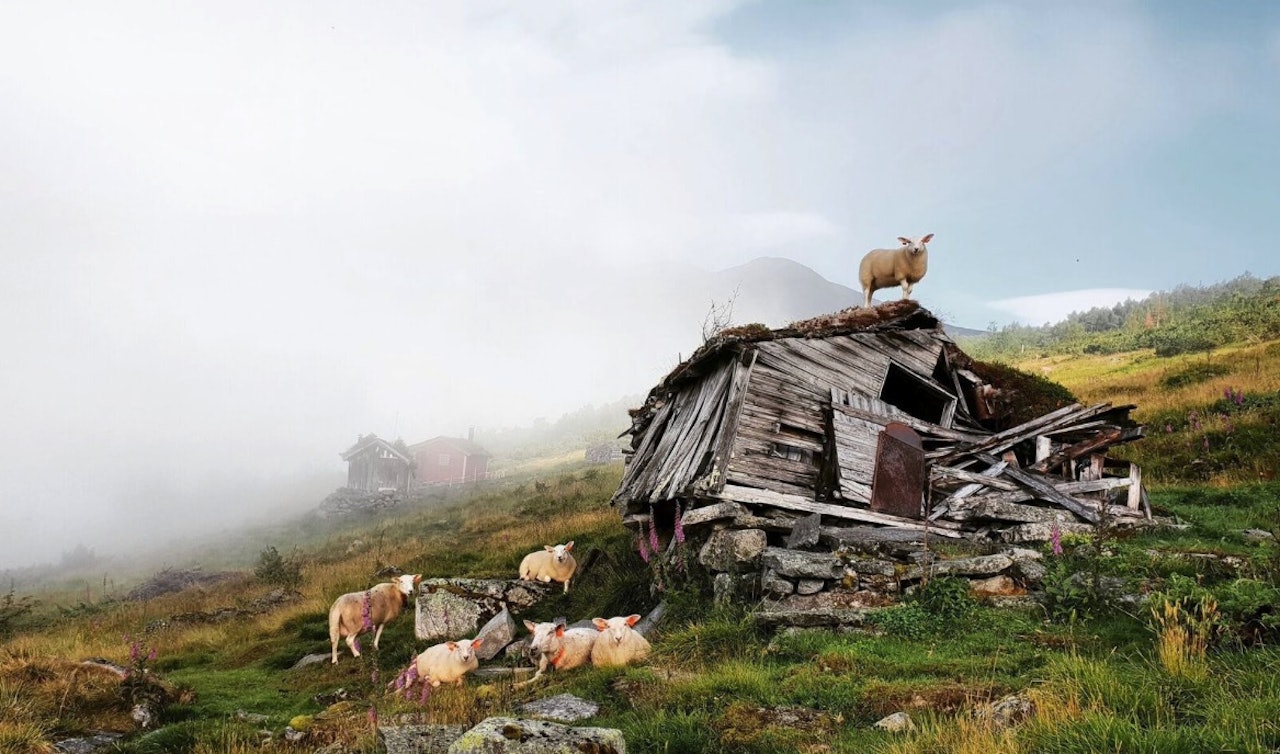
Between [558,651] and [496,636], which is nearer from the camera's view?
[558,651]

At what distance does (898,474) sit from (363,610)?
9.65 m

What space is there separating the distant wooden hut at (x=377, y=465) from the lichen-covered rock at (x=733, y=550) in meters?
59.9

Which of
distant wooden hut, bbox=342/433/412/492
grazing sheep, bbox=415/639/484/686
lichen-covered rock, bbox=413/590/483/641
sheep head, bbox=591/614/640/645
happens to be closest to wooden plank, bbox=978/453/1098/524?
sheep head, bbox=591/614/640/645

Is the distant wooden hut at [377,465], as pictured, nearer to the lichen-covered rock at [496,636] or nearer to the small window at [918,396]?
the small window at [918,396]

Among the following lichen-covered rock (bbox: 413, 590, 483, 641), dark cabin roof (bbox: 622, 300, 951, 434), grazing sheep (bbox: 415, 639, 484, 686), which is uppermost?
dark cabin roof (bbox: 622, 300, 951, 434)

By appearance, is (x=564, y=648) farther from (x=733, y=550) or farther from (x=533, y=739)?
(x=533, y=739)

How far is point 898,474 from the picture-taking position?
12633 millimetres

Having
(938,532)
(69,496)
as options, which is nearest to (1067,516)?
(938,532)

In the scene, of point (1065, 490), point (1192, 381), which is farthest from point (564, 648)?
point (1192, 381)

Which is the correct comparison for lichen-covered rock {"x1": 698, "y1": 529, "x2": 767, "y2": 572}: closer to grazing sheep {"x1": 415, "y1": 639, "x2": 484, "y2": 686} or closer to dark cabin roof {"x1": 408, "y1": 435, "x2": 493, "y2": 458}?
grazing sheep {"x1": 415, "y1": 639, "x2": 484, "y2": 686}

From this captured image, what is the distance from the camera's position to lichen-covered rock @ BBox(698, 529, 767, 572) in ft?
34.8

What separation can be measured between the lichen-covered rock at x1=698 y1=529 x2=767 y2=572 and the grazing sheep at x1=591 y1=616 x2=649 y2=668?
7.58ft

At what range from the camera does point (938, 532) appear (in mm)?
11828

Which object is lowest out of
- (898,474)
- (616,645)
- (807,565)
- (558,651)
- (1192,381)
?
(558,651)
